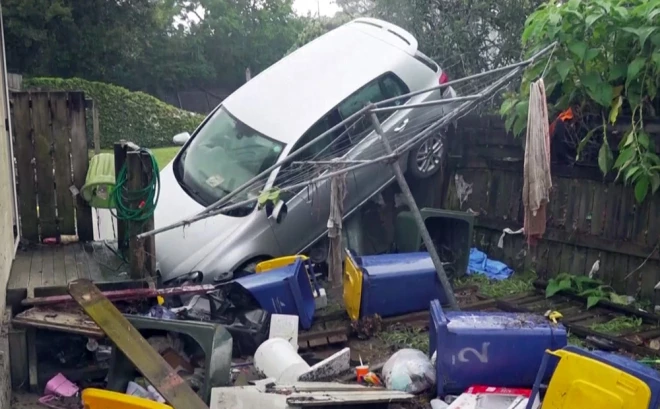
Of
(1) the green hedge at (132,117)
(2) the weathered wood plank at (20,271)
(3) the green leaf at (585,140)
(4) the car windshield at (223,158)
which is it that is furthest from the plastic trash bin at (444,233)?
(1) the green hedge at (132,117)

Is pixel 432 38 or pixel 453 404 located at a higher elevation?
pixel 432 38

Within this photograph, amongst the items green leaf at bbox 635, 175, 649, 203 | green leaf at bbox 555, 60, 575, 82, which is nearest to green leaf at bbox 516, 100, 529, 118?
green leaf at bbox 555, 60, 575, 82

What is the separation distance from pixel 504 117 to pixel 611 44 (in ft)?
4.94

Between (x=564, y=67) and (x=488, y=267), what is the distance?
2359mm

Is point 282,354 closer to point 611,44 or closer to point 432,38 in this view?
point 611,44

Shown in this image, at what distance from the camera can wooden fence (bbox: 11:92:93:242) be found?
250 inches

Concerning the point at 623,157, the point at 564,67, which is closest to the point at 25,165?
the point at 564,67

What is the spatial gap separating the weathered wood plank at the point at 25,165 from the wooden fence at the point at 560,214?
4624mm

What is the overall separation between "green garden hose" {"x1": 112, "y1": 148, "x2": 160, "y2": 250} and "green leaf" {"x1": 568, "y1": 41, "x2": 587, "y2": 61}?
3939 mm

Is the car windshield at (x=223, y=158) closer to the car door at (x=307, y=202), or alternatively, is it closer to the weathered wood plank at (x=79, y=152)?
the car door at (x=307, y=202)

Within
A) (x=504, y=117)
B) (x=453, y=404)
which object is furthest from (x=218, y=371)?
(x=504, y=117)

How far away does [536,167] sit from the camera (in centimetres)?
527

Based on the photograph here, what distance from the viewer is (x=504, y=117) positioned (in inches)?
292

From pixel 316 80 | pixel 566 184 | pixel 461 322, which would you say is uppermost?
pixel 316 80
